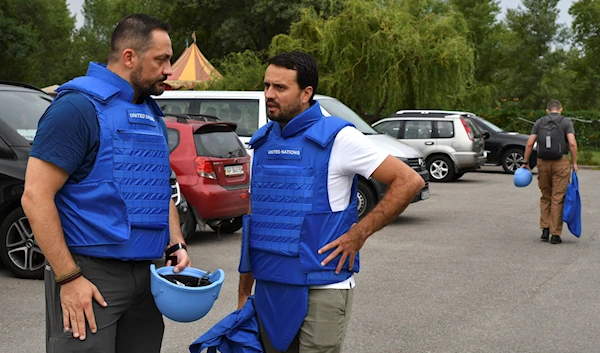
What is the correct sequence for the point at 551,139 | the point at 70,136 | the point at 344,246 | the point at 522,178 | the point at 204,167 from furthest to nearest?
the point at 522,178, the point at 551,139, the point at 204,167, the point at 344,246, the point at 70,136

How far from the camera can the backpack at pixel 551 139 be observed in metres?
10.9

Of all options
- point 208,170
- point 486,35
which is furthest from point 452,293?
point 486,35

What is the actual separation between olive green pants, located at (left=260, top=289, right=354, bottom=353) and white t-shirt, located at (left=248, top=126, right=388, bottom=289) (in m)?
0.04

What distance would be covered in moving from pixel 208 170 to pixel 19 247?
2.75 m

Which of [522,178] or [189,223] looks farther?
[522,178]

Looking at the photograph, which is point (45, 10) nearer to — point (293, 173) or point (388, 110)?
point (388, 110)

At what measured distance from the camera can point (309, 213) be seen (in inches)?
129

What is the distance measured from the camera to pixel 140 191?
122 inches

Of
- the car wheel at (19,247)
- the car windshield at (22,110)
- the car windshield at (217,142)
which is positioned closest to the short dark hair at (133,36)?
the car wheel at (19,247)

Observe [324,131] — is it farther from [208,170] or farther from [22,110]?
[208,170]

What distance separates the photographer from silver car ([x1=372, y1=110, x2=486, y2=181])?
2048cm

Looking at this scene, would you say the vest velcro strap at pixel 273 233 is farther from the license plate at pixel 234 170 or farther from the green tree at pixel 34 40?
the green tree at pixel 34 40

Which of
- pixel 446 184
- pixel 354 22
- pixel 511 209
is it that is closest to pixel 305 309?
Result: pixel 511 209

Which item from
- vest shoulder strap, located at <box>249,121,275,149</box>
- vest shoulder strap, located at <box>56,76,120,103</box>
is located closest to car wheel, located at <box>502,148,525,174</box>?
vest shoulder strap, located at <box>249,121,275,149</box>
